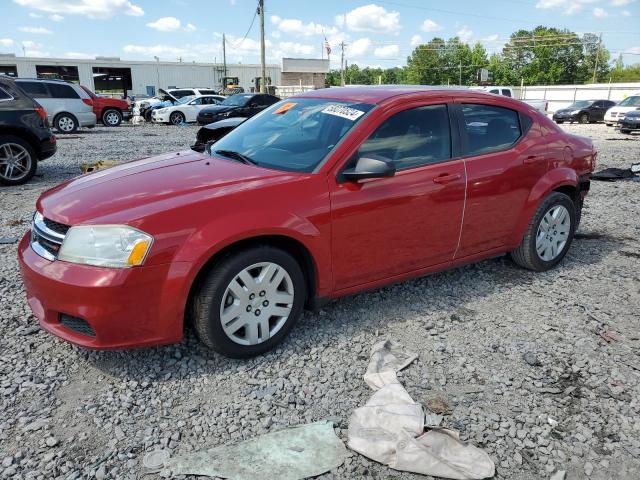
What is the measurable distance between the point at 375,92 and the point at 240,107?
56.5 ft

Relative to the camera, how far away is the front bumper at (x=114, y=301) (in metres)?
2.76

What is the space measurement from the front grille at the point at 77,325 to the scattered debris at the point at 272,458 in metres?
0.91

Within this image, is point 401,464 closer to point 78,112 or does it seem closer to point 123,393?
point 123,393

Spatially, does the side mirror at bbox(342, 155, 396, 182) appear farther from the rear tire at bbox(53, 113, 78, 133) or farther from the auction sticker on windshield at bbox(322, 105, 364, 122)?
the rear tire at bbox(53, 113, 78, 133)

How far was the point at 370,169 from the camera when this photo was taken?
326cm

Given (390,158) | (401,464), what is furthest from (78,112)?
(401,464)

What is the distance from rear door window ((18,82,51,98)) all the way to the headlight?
1700 cm

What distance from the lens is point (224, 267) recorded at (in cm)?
300

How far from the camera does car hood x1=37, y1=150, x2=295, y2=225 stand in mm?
2912

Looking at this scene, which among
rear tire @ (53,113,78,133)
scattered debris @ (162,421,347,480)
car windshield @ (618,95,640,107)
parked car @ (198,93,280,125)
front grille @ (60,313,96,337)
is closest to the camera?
scattered debris @ (162,421,347,480)

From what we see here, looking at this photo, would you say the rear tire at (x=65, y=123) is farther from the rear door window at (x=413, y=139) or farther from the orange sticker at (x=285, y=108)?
the rear door window at (x=413, y=139)

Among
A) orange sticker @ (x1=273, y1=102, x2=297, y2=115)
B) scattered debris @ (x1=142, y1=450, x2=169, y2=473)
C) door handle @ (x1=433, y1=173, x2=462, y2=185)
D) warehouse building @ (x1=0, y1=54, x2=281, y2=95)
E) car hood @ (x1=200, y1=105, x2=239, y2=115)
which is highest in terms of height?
warehouse building @ (x1=0, y1=54, x2=281, y2=95)

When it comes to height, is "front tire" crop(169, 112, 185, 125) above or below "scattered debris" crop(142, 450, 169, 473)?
above

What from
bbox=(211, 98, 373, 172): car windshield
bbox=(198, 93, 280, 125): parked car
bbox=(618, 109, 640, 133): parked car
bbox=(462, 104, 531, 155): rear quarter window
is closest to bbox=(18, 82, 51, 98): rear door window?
bbox=(198, 93, 280, 125): parked car
